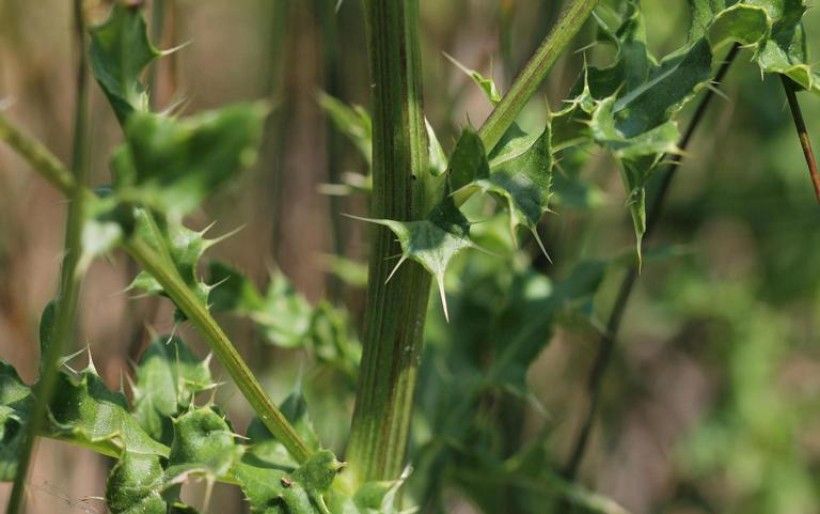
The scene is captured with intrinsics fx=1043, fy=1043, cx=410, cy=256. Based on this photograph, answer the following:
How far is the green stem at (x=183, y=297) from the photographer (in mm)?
816

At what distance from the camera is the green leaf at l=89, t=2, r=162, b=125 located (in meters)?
0.90

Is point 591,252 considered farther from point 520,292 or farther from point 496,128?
point 496,128

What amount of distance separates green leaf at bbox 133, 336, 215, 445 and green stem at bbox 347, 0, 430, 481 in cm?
21

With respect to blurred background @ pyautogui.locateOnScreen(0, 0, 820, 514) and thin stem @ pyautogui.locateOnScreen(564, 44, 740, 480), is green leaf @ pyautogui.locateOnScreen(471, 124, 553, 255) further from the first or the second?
blurred background @ pyautogui.locateOnScreen(0, 0, 820, 514)

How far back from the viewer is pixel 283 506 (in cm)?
120

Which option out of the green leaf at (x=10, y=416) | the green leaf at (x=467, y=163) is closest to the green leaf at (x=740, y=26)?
the green leaf at (x=467, y=163)

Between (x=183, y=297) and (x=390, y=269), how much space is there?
0.96 ft

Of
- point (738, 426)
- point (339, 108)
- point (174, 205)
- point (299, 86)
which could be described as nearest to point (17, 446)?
point (174, 205)

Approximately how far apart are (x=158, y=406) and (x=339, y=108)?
0.58m

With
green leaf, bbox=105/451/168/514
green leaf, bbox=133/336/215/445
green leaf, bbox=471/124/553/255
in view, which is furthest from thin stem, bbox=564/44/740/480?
green leaf, bbox=105/451/168/514

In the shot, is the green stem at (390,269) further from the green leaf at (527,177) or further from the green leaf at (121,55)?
the green leaf at (121,55)

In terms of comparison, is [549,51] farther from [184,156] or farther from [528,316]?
[528,316]

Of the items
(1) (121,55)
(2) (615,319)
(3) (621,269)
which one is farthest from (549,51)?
(3) (621,269)

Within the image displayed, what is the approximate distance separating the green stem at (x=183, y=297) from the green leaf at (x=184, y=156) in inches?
2.6
